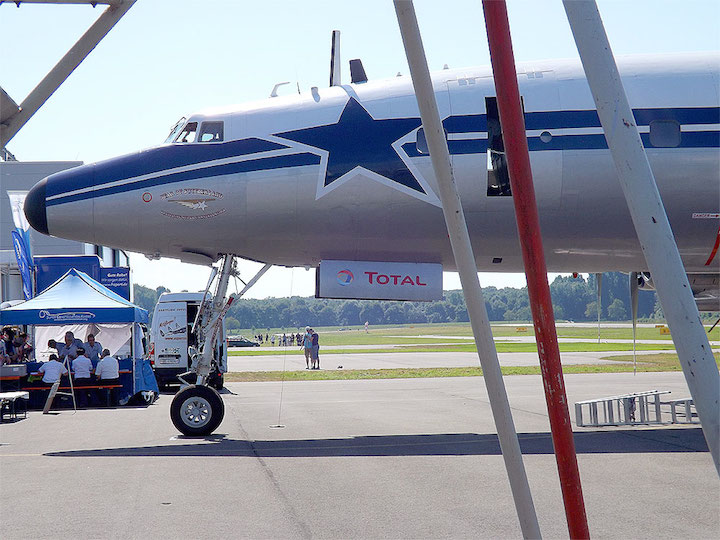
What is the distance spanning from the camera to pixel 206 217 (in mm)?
Result: 11461

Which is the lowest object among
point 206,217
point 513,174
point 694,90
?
point 513,174

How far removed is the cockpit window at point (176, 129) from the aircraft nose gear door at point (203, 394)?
93.3 inches

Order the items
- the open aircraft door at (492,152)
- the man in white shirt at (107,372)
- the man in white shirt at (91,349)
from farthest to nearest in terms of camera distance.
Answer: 1. the man in white shirt at (91,349)
2. the man in white shirt at (107,372)
3. the open aircraft door at (492,152)

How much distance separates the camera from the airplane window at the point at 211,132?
11.7 m

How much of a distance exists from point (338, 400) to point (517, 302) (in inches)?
2737

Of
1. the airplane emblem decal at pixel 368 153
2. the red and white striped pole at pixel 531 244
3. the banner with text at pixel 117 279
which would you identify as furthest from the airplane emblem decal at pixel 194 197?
the banner with text at pixel 117 279

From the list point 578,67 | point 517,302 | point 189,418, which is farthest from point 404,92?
point 517,302

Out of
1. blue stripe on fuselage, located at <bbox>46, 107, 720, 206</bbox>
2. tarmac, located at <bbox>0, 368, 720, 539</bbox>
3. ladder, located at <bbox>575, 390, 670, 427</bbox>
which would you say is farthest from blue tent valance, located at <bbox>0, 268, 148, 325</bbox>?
ladder, located at <bbox>575, 390, 670, 427</bbox>

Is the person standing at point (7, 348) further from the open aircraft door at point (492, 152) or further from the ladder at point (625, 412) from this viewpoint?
the ladder at point (625, 412)

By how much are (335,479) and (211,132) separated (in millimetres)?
5599

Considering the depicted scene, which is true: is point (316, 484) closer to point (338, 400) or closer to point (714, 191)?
point (714, 191)

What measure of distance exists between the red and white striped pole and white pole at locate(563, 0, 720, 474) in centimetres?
26

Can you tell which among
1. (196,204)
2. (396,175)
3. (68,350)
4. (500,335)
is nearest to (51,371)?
(68,350)

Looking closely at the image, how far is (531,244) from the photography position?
287 cm
